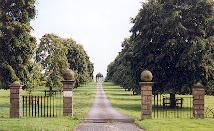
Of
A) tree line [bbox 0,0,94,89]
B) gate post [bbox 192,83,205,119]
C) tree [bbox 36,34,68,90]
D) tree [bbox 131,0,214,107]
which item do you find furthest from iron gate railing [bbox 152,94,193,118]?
tree [bbox 36,34,68,90]

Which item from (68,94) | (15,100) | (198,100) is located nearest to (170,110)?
(198,100)

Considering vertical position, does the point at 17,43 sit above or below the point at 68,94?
above

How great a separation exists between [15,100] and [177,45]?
1784 cm

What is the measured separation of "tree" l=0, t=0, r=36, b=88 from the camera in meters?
41.2

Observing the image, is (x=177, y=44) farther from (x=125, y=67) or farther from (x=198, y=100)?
(x=125, y=67)

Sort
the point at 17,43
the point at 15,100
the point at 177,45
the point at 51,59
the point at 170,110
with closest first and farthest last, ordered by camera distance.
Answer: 1. the point at 15,100
2. the point at 170,110
3. the point at 177,45
4. the point at 17,43
5. the point at 51,59

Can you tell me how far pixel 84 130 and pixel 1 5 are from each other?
25485 mm

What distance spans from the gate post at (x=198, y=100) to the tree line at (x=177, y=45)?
37.0 ft

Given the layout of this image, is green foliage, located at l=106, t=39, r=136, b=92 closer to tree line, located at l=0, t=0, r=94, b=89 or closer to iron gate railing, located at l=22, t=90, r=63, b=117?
iron gate railing, located at l=22, t=90, r=63, b=117

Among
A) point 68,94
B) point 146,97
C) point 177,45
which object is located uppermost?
point 177,45

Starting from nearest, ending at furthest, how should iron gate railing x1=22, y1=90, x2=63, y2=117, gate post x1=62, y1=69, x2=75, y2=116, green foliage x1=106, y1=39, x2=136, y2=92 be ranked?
1. iron gate railing x1=22, y1=90, x2=63, y2=117
2. gate post x1=62, y1=69, x2=75, y2=116
3. green foliage x1=106, y1=39, x2=136, y2=92

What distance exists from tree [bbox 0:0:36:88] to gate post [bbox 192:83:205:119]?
21148 mm

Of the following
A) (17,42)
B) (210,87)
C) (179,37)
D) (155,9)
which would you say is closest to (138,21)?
(155,9)

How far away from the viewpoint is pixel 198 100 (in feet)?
82.0
